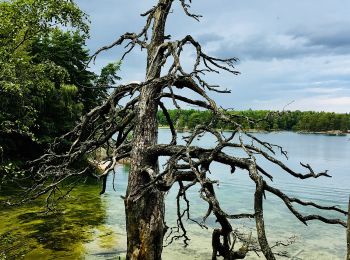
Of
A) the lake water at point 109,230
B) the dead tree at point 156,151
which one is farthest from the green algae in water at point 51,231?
the dead tree at point 156,151

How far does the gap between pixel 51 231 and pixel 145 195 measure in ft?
37.8

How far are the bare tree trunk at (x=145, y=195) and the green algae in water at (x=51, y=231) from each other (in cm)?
400

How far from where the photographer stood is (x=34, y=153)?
38.3 m

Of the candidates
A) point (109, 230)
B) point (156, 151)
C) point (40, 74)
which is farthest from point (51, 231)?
point (156, 151)

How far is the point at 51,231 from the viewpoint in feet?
58.5

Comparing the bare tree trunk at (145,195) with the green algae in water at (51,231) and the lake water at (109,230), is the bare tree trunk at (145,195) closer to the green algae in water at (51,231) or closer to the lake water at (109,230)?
the lake water at (109,230)

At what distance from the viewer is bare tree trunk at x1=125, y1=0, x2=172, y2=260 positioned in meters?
7.87

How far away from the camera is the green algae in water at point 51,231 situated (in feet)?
48.1

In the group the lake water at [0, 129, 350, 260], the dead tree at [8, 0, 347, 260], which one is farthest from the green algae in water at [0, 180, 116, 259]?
the dead tree at [8, 0, 347, 260]

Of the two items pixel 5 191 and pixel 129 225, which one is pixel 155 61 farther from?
pixel 5 191

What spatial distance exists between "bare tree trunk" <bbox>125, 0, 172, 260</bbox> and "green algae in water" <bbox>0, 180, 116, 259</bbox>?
4.00 metres

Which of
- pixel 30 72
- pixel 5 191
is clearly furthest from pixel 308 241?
pixel 5 191

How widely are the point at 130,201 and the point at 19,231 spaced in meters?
11.8

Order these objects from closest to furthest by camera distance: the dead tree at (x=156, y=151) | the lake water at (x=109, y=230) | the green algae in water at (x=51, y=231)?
the dead tree at (x=156, y=151) → the green algae in water at (x=51, y=231) → the lake water at (x=109, y=230)
